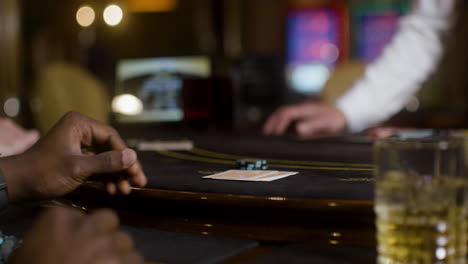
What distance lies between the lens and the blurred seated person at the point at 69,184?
24.1 inches

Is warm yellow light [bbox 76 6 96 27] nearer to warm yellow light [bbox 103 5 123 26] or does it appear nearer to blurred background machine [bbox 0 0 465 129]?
blurred background machine [bbox 0 0 465 129]

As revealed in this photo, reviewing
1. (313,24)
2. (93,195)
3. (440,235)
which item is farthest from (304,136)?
(313,24)

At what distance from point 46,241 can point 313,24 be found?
6.58 metres

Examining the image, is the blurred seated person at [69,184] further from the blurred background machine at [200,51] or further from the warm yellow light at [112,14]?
the blurred background machine at [200,51]

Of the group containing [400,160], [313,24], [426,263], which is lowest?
[426,263]

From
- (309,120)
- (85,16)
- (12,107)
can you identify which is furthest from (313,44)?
(309,120)

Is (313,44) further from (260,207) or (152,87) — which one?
(260,207)

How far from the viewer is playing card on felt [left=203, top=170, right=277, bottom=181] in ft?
3.24

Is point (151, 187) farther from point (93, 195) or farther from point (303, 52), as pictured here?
point (303, 52)

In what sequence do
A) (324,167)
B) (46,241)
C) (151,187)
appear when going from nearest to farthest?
(46,241)
(151,187)
(324,167)

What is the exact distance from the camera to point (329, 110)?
2178 mm

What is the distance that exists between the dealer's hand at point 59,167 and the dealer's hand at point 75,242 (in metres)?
0.30

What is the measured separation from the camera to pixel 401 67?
2430 mm

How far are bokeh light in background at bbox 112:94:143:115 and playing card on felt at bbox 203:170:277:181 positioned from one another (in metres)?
2.36
